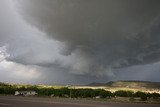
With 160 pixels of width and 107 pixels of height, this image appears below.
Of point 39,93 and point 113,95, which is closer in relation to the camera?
point 113,95

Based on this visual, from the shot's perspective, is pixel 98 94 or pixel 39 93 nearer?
pixel 98 94

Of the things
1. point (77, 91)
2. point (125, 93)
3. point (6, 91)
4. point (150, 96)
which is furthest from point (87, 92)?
point (6, 91)

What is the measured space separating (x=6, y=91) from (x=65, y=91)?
3691 centimetres

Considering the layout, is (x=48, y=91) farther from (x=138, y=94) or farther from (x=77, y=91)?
(x=138, y=94)

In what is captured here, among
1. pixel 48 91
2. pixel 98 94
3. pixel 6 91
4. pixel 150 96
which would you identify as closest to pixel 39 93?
pixel 48 91

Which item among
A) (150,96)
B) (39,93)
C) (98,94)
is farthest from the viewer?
(39,93)

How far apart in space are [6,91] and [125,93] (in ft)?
230

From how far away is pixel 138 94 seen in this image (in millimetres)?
142000

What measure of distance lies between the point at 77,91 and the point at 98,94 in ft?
40.9

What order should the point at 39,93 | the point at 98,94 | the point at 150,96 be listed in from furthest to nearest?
the point at 39,93
the point at 98,94
the point at 150,96

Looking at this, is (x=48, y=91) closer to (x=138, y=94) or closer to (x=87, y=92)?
(x=87, y=92)

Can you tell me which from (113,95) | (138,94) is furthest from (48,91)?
(138,94)

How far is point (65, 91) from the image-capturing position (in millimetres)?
155875

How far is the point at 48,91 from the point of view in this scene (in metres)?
157
